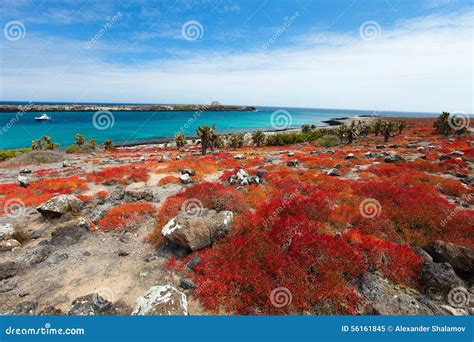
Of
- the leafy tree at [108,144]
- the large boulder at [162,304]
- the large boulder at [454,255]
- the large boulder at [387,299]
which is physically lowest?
the leafy tree at [108,144]

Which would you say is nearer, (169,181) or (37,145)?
(169,181)

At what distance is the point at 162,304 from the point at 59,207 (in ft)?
38.4

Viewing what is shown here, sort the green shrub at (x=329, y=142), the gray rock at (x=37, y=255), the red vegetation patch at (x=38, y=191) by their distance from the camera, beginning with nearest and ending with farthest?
the gray rock at (x=37, y=255), the red vegetation patch at (x=38, y=191), the green shrub at (x=329, y=142)

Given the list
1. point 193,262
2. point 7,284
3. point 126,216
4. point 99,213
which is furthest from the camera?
point 99,213

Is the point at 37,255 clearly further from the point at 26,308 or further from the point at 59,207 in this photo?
the point at 59,207

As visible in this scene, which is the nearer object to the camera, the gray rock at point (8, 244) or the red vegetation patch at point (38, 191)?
the gray rock at point (8, 244)

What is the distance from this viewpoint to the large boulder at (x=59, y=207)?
13805 mm

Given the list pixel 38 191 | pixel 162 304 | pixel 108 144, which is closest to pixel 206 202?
pixel 162 304

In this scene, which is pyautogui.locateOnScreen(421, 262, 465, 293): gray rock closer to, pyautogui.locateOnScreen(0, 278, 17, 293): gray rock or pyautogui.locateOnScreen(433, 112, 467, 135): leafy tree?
pyautogui.locateOnScreen(0, 278, 17, 293): gray rock

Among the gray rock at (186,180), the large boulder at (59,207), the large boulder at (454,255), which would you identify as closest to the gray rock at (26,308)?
the large boulder at (59,207)

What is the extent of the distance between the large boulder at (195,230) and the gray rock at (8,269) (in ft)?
19.2

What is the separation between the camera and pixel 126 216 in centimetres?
1362

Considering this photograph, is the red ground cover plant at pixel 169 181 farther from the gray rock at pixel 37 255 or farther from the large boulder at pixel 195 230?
the large boulder at pixel 195 230

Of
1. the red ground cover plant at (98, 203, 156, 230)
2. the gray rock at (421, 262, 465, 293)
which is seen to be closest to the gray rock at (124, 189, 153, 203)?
the red ground cover plant at (98, 203, 156, 230)
